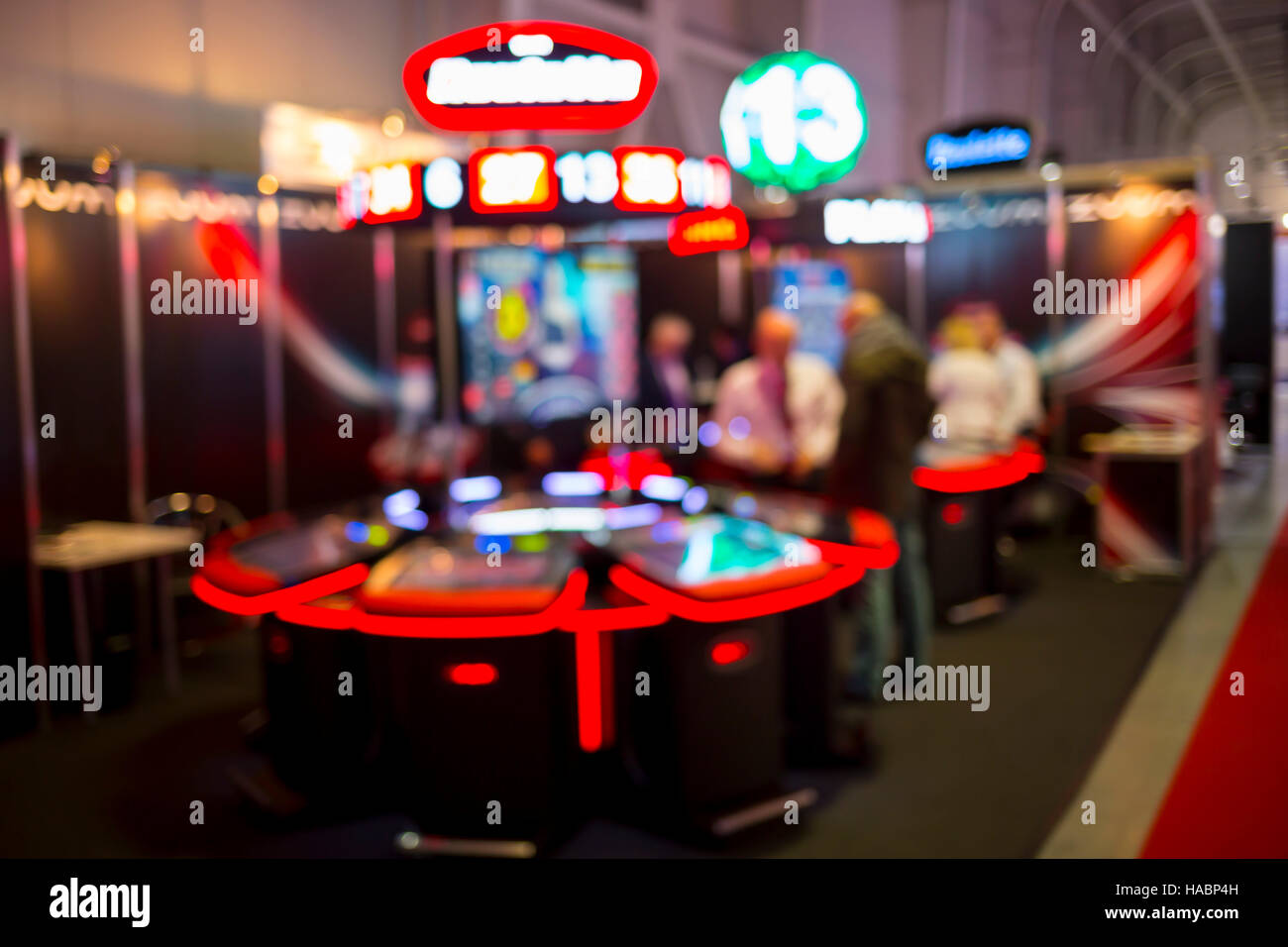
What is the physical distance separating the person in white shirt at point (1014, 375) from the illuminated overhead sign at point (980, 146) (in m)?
1.08

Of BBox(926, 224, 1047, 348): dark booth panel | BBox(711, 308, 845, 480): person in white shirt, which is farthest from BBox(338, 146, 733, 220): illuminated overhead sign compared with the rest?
BBox(926, 224, 1047, 348): dark booth panel

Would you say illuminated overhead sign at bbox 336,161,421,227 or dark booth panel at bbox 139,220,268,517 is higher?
illuminated overhead sign at bbox 336,161,421,227

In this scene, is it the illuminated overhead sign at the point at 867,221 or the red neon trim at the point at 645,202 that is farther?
the illuminated overhead sign at the point at 867,221

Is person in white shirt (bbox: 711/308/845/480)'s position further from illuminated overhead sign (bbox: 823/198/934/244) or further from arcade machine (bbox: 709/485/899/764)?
arcade machine (bbox: 709/485/899/764)

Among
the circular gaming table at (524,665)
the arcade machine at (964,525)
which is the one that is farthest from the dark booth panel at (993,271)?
the circular gaming table at (524,665)

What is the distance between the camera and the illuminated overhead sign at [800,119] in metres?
4.75

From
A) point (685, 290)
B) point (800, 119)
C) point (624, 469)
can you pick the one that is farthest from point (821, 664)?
point (685, 290)

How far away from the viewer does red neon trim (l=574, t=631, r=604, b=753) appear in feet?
10.7

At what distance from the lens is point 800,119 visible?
4797mm

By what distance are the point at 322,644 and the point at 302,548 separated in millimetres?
493

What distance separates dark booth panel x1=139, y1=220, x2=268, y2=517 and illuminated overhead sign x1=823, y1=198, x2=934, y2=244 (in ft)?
10.8

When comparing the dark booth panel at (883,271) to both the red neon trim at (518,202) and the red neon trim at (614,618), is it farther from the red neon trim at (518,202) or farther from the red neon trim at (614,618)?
the red neon trim at (614,618)

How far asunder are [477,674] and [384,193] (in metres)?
1.77
